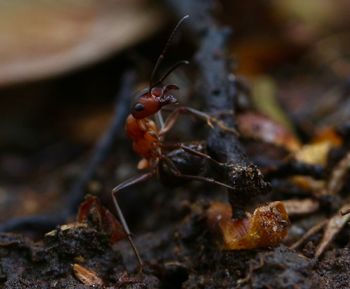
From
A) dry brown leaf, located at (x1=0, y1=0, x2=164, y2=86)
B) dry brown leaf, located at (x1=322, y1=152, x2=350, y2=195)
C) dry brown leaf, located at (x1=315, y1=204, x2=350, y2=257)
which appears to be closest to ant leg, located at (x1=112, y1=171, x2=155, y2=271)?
dry brown leaf, located at (x1=315, y1=204, x2=350, y2=257)

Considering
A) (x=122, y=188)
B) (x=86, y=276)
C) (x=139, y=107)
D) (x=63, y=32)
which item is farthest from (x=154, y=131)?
(x=63, y=32)

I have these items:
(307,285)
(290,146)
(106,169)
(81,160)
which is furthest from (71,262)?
(81,160)

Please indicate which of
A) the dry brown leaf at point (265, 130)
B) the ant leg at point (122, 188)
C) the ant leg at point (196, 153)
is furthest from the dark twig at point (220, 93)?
the ant leg at point (122, 188)

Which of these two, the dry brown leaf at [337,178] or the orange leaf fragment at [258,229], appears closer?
the orange leaf fragment at [258,229]

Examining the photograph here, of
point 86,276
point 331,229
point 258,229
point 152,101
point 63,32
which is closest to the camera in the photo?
point 258,229

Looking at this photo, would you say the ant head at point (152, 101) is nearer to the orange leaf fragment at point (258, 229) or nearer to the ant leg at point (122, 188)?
the ant leg at point (122, 188)

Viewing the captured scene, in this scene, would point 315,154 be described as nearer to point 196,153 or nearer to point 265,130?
point 265,130

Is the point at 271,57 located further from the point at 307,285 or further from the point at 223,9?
the point at 307,285
